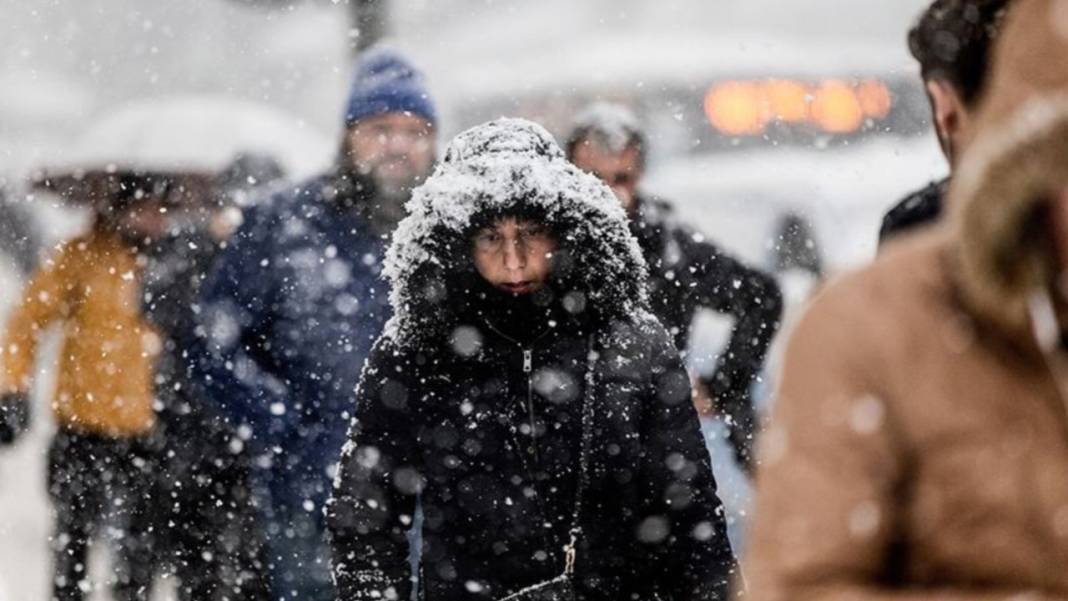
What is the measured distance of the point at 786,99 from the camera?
77.9ft

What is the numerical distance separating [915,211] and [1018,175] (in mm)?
1360

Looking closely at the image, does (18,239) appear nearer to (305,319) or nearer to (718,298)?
(718,298)

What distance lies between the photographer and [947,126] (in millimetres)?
2596

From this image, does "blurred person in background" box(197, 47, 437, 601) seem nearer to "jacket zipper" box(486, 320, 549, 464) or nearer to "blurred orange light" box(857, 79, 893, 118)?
"jacket zipper" box(486, 320, 549, 464)

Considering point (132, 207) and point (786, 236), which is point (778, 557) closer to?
point (132, 207)

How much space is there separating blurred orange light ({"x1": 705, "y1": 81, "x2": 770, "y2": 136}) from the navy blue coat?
55.3 feet

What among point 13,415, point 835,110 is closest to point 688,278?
point 13,415

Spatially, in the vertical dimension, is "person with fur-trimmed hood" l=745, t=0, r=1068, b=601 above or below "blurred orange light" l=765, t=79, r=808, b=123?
below

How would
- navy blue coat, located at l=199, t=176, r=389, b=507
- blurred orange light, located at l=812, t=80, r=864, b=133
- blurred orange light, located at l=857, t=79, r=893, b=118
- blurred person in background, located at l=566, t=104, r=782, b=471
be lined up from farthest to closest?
blurred orange light, located at l=857, t=79, r=893, b=118 → blurred orange light, located at l=812, t=80, r=864, b=133 → blurred person in background, located at l=566, t=104, r=782, b=471 → navy blue coat, located at l=199, t=176, r=389, b=507

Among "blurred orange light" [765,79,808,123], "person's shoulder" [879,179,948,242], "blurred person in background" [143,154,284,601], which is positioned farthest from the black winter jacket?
"blurred orange light" [765,79,808,123]

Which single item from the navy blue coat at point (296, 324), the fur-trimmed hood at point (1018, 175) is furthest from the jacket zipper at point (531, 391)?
the fur-trimmed hood at point (1018, 175)

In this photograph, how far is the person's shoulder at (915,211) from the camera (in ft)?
9.84

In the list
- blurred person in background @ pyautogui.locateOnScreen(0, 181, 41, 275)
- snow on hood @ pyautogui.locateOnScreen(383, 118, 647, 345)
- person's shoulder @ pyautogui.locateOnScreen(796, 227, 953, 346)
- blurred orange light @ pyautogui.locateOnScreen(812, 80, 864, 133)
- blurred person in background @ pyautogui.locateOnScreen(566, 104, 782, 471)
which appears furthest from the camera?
blurred orange light @ pyautogui.locateOnScreen(812, 80, 864, 133)

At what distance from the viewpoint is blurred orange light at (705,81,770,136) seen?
22.2m
